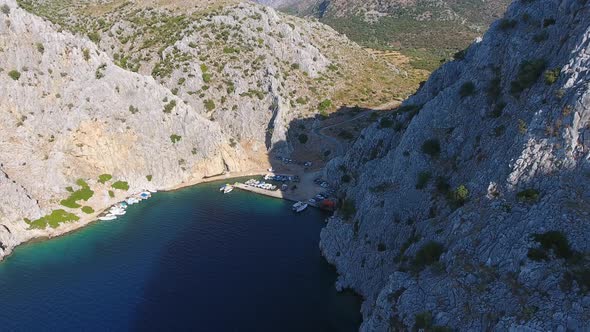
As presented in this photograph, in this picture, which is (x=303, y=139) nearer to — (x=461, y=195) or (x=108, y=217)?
(x=108, y=217)

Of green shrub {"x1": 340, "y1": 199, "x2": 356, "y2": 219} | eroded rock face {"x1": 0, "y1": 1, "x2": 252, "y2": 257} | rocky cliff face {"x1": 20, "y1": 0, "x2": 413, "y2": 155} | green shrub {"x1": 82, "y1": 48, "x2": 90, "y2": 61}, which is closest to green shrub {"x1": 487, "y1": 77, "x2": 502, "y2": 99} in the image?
green shrub {"x1": 340, "y1": 199, "x2": 356, "y2": 219}

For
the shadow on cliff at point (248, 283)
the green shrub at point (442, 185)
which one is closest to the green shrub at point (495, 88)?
the green shrub at point (442, 185)

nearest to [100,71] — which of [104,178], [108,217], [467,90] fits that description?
[104,178]

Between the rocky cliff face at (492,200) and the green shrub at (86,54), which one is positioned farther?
the green shrub at (86,54)

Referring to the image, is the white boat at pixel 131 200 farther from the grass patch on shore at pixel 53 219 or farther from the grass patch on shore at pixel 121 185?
the grass patch on shore at pixel 53 219

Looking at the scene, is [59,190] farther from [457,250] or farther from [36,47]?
[457,250]

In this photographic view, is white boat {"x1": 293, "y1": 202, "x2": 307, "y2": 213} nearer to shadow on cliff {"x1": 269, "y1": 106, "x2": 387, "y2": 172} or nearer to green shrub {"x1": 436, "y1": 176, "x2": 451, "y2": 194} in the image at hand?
shadow on cliff {"x1": 269, "y1": 106, "x2": 387, "y2": 172}

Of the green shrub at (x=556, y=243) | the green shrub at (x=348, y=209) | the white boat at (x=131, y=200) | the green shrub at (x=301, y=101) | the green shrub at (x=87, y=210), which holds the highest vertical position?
the green shrub at (x=301, y=101)

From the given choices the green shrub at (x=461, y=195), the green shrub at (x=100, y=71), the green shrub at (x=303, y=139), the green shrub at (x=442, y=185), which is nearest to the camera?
the green shrub at (x=461, y=195)

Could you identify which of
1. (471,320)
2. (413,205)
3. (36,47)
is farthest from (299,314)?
(36,47)
